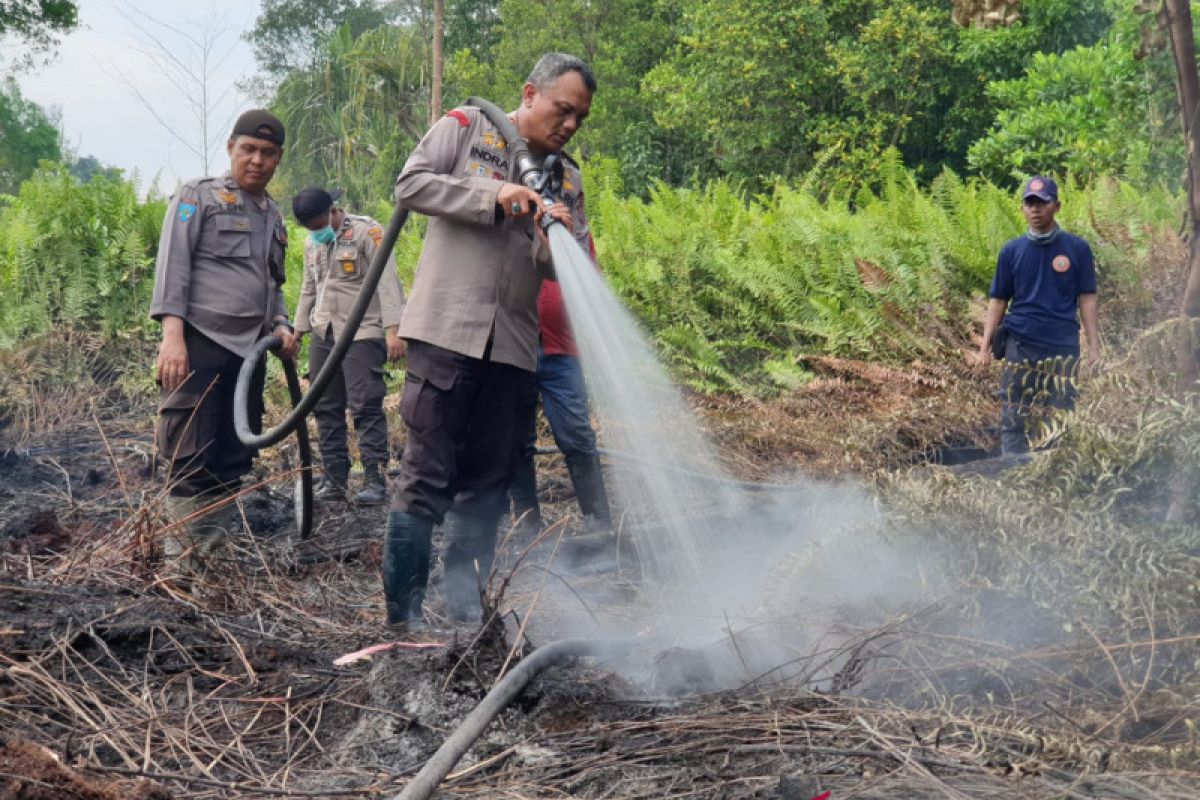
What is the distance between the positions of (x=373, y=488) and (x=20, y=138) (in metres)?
57.1

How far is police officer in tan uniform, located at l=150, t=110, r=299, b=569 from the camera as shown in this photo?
15.7ft

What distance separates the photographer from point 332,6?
45.0 meters

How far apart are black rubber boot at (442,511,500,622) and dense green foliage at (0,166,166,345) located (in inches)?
350

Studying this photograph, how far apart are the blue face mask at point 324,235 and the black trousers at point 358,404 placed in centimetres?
63

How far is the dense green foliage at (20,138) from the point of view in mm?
50094

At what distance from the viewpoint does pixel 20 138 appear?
5500 cm

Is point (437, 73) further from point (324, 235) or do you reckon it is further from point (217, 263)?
point (217, 263)

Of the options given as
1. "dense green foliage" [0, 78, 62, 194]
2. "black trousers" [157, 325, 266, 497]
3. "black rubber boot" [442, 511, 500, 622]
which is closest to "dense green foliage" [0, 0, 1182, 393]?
"black rubber boot" [442, 511, 500, 622]

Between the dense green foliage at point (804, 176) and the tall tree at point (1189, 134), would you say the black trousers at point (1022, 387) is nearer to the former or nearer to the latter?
the dense green foliage at point (804, 176)

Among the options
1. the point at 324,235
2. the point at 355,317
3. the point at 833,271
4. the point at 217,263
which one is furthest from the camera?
the point at 833,271

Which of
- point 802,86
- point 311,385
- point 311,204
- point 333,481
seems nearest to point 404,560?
point 311,385

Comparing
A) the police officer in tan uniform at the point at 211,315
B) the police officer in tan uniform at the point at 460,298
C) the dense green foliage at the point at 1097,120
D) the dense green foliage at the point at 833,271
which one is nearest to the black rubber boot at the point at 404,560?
the police officer in tan uniform at the point at 460,298

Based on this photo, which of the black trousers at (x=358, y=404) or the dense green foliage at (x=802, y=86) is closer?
the black trousers at (x=358, y=404)

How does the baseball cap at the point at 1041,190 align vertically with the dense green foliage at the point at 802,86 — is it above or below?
below
